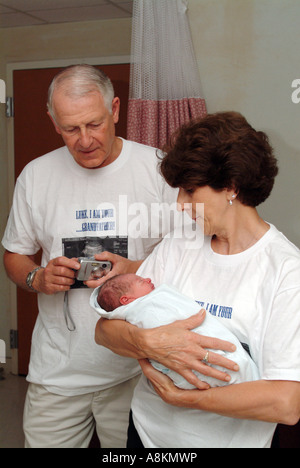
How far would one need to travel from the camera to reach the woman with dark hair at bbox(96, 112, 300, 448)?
111 cm

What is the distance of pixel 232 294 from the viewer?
123 centimetres

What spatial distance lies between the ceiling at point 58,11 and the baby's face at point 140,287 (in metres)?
2.22

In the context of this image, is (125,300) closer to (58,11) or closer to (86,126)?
(86,126)

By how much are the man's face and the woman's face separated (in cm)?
43

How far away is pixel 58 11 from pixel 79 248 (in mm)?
2161

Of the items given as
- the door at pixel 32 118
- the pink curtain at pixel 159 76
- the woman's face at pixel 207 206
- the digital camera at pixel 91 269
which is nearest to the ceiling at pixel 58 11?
the door at pixel 32 118

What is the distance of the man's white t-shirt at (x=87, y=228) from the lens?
5.54ft

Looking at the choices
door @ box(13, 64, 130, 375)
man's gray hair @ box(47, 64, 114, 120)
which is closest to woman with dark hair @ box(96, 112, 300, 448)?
man's gray hair @ box(47, 64, 114, 120)

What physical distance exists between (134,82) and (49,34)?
1.43 metres

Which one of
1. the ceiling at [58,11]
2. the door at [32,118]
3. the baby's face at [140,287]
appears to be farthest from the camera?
the door at [32,118]

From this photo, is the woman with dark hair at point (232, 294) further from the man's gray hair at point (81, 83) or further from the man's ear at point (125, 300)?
the man's gray hair at point (81, 83)

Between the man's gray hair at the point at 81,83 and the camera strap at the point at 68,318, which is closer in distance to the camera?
the man's gray hair at the point at 81,83

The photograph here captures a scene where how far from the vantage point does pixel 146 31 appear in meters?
2.50
